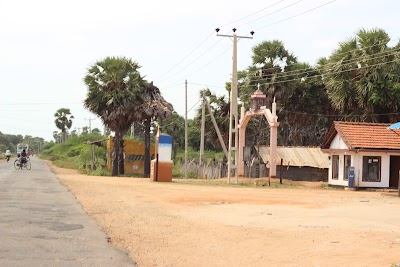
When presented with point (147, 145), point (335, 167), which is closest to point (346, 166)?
point (335, 167)

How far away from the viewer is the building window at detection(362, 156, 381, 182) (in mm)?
30328

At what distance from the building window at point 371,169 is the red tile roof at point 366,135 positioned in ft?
3.07

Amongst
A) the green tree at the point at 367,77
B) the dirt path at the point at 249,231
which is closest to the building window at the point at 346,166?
the green tree at the point at 367,77

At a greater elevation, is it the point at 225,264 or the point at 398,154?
the point at 398,154

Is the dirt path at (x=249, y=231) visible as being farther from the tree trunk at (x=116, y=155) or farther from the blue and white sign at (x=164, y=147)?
the tree trunk at (x=116, y=155)

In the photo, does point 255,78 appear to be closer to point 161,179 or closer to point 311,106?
point 311,106

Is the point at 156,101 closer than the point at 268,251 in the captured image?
No

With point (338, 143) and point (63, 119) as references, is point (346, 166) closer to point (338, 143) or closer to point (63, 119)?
point (338, 143)

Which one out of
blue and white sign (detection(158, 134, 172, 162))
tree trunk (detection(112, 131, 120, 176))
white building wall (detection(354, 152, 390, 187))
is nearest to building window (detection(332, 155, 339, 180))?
white building wall (detection(354, 152, 390, 187))

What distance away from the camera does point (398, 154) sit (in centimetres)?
3052

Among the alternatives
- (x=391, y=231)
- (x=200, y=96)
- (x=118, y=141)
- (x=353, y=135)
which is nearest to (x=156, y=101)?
(x=118, y=141)

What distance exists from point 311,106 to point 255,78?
5.72m

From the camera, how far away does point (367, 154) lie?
30.3m

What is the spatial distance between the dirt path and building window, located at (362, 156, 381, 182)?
10233mm
